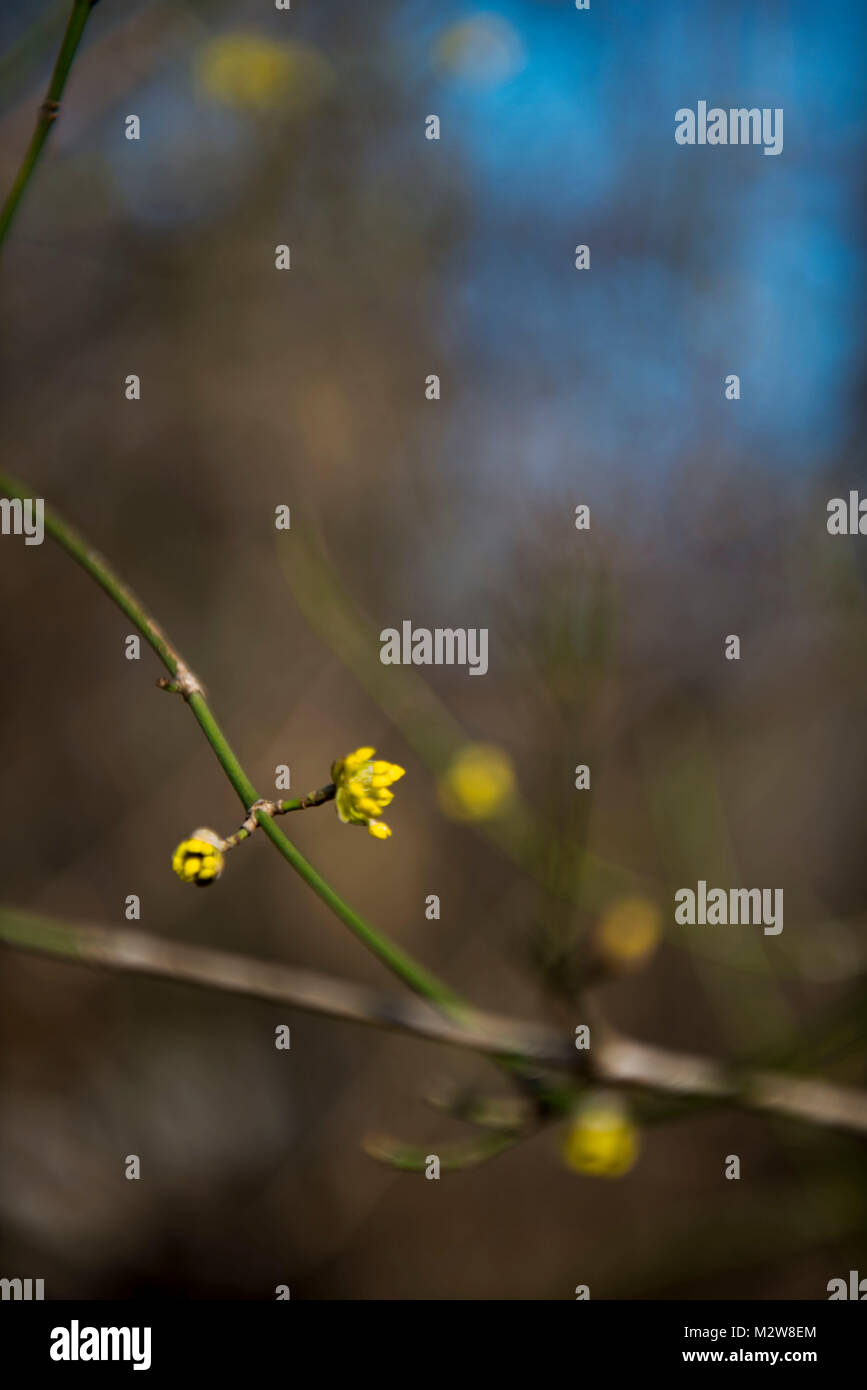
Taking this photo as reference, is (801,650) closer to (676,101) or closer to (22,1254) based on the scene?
(676,101)

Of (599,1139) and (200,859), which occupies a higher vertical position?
(200,859)

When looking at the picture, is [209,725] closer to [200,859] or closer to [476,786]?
[200,859]

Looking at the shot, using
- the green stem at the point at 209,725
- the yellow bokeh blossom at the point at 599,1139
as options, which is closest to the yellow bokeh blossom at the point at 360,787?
the green stem at the point at 209,725

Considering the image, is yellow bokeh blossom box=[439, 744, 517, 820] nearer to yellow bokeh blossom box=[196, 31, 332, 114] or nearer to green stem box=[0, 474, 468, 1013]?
green stem box=[0, 474, 468, 1013]

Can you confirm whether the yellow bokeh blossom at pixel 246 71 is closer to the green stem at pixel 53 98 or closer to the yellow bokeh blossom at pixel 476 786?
the green stem at pixel 53 98

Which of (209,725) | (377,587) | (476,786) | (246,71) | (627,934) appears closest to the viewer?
(209,725)

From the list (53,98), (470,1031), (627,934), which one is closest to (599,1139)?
(470,1031)
